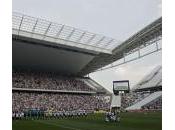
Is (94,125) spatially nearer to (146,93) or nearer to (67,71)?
(67,71)

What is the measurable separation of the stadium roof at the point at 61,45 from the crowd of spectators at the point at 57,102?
11.4 ft

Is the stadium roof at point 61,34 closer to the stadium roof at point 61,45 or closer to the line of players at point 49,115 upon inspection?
the stadium roof at point 61,45

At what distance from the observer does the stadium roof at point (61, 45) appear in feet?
93.8

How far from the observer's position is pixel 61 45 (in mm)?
31922

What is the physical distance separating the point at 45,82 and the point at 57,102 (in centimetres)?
359

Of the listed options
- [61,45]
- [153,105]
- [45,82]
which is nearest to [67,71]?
[45,82]

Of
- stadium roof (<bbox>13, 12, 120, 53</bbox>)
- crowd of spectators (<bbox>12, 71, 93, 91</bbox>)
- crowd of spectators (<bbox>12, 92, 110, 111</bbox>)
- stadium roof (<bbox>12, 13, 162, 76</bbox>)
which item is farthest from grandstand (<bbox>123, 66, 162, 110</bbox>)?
stadium roof (<bbox>13, 12, 120, 53</bbox>)

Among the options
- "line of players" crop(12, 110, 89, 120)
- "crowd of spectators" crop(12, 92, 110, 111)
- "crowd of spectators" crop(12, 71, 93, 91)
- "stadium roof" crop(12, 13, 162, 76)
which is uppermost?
"stadium roof" crop(12, 13, 162, 76)

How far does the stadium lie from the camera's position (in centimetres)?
2830

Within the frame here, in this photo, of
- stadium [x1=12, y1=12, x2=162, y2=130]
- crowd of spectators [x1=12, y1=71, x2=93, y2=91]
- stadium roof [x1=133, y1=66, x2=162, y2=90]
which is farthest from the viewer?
stadium roof [x1=133, y1=66, x2=162, y2=90]

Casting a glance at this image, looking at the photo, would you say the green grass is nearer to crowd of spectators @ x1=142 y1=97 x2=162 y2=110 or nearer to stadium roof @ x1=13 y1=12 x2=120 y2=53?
stadium roof @ x1=13 y1=12 x2=120 y2=53
